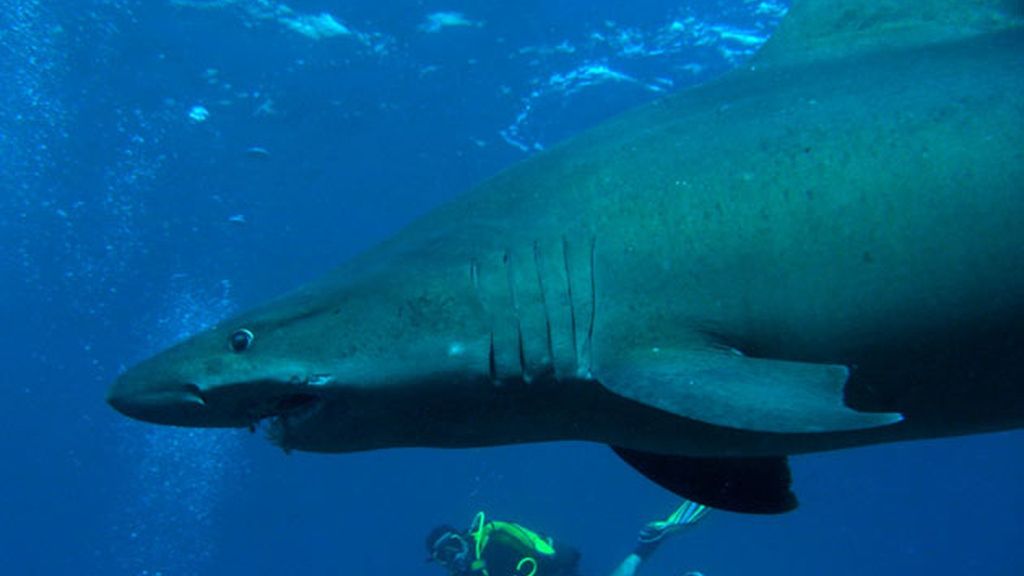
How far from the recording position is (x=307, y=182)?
2645 cm

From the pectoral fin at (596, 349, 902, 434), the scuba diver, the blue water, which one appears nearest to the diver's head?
the scuba diver

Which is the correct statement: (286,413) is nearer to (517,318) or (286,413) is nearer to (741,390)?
(517,318)

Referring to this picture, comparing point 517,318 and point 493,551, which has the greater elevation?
point 517,318

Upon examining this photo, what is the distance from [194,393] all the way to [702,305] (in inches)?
62.0

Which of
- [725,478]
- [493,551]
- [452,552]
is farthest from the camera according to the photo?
[493,551]

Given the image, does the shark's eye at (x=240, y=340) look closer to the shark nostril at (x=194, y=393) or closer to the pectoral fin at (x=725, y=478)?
the shark nostril at (x=194, y=393)

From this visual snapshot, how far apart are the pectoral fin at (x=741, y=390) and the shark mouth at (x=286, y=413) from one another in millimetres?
912

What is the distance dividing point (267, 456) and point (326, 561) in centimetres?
2871

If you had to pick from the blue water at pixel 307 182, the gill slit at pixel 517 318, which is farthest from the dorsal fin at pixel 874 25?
the blue water at pixel 307 182

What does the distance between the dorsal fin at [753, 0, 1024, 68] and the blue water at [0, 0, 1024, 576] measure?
1608cm

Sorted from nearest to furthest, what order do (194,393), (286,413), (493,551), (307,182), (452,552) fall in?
(194,393) → (286,413) → (452,552) → (493,551) → (307,182)

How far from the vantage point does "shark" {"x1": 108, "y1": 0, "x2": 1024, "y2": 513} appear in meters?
2.40

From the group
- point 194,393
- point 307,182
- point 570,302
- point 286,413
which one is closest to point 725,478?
point 570,302

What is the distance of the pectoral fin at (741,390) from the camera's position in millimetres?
2041
